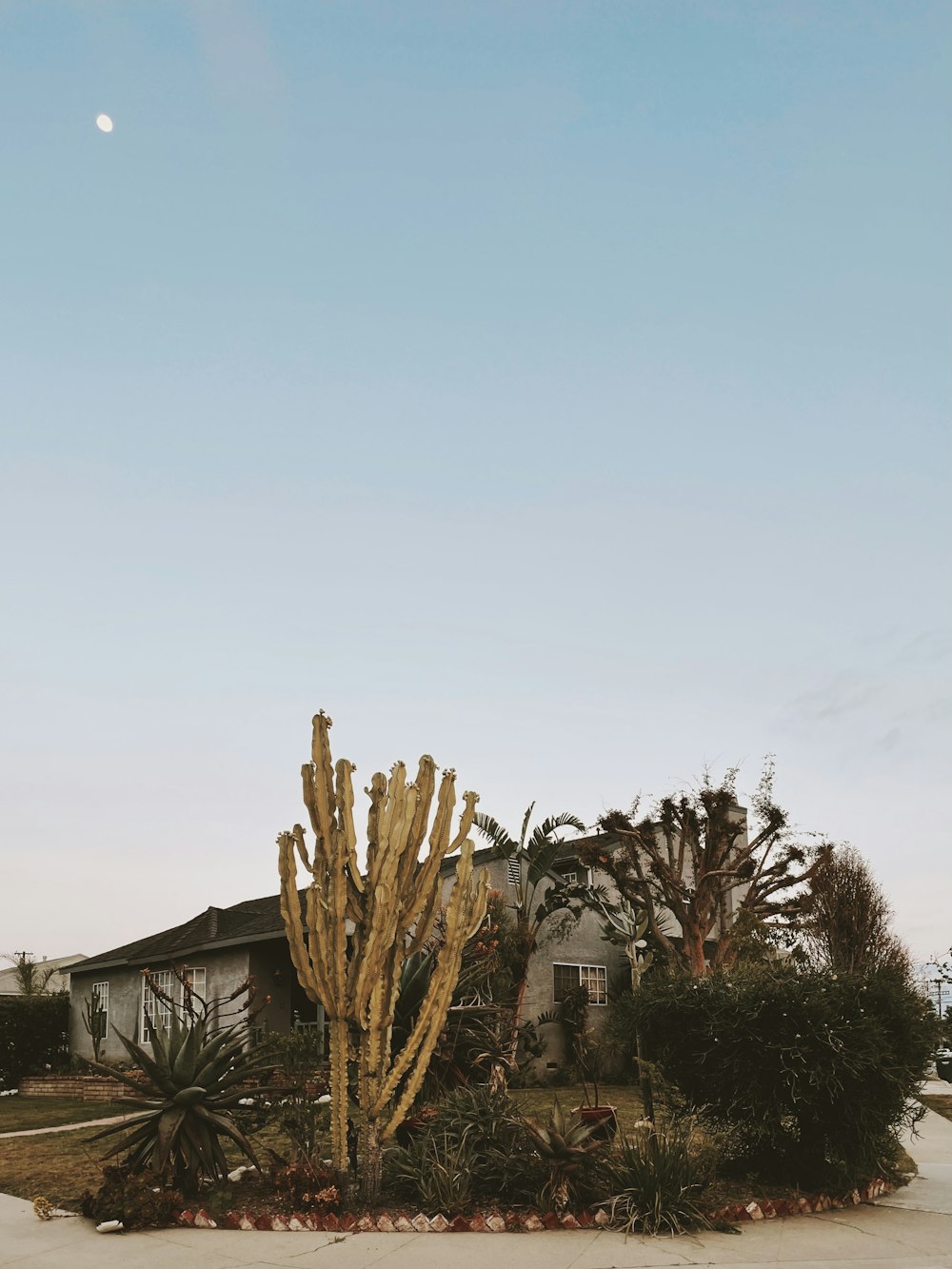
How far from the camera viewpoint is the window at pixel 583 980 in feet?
82.0

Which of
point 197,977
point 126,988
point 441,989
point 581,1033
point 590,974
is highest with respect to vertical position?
point 441,989

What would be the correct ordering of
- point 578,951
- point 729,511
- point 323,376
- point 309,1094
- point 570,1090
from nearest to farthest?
1. point 309,1094
2. point 323,376
3. point 729,511
4. point 570,1090
5. point 578,951

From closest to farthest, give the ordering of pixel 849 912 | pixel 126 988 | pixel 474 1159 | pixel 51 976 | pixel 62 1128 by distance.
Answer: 1. pixel 474 1159
2. pixel 62 1128
3. pixel 126 988
4. pixel 849 912
5. pixel 51 976

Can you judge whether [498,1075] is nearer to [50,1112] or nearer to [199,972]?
[50,1112]

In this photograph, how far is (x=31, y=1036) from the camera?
27266mm

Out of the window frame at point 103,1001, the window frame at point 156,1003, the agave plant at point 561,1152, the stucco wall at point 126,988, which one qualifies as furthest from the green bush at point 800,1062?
the window frame at point 103,1001

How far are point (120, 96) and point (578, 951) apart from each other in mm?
20628

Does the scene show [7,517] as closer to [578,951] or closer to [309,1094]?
[309,1094]

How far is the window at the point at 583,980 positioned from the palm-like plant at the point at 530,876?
1318 millimetres

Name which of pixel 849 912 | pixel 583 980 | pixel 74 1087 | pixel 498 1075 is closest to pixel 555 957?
pixel 583 980

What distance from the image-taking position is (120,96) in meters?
14.0

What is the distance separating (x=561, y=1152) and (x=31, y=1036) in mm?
23336

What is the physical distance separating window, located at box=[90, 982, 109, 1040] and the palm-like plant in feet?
32.7

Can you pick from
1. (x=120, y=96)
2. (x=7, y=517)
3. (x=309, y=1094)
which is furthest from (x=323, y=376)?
(x=309, y=1094)
